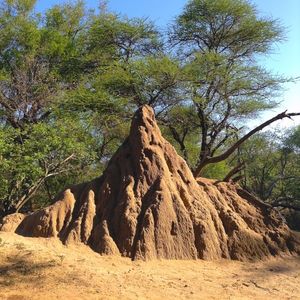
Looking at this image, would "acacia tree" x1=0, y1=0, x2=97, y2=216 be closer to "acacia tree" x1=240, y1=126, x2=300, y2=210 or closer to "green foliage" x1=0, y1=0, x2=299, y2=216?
"green foliage" x1=0, y1=0, x2=299, y2=216

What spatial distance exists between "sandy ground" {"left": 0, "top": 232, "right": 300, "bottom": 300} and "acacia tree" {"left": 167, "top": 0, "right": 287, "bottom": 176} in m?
8.39

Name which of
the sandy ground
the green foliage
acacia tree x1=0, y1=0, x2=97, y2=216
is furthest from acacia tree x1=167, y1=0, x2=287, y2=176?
the sandy ground

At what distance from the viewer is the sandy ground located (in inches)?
280

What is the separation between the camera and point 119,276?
771 cm

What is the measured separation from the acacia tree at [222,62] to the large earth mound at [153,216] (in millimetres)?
6418

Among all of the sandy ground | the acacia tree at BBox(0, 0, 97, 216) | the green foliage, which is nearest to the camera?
the sandy ground

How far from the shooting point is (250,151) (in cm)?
2439

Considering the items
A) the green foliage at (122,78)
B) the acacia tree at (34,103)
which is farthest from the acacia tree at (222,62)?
the acacia tree at (34,103)

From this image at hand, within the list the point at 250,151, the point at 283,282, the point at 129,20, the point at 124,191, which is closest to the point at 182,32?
the point at 129,20

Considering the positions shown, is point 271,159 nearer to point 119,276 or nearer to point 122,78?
point 122,78

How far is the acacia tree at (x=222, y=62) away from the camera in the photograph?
16.7 m

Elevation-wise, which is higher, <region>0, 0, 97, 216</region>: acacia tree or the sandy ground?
<region>0, 0, 97, 216</region>: acacia tree

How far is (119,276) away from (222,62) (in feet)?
36.6

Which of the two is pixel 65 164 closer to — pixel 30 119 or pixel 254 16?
pixel 30 119
